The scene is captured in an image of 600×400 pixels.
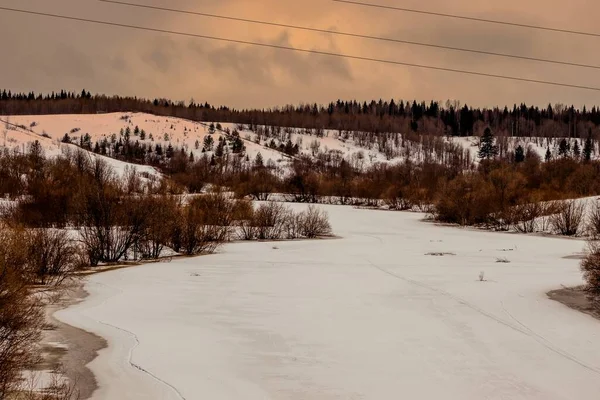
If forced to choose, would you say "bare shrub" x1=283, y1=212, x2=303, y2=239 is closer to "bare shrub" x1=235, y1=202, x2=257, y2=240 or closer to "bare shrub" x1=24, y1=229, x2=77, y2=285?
"bare shrub" x1=235, y1=202, x2=257, y2=240

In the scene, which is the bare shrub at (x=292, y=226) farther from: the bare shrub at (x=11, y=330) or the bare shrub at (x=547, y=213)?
the bare shrub at (x=11, y=330)

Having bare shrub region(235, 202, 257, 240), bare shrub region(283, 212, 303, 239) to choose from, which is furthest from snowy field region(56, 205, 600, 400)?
bare shrub region(283, 212, 303, 239)

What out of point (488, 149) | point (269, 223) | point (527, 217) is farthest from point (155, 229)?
point (488, 149)

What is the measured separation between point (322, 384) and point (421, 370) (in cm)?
162

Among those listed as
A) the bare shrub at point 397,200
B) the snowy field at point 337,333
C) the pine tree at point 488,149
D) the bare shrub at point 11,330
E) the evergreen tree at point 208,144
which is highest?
the pine tree at point 488,149

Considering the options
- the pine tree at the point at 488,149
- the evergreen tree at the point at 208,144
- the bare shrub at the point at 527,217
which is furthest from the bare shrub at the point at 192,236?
the pine tree at the point at 488,149

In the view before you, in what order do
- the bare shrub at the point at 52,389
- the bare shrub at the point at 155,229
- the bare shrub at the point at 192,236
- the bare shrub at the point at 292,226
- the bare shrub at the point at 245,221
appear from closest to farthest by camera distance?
the bare shrub at the point at 52,389 < the bare shrub at the point at 155,229 < the bare shrub at the point at 192,236 < the bare shrub at the point at 245,221 < the bare shrub at the point at 292,226

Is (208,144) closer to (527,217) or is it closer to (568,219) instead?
(527,217)

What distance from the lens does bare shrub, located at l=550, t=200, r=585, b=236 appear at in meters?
37.5

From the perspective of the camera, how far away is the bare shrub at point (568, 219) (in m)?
37.5

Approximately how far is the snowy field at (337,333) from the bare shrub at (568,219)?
19427mm

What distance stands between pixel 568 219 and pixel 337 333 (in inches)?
1274

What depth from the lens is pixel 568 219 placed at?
3747 centimetres

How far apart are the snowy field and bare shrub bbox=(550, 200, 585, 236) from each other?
63.7 feet
